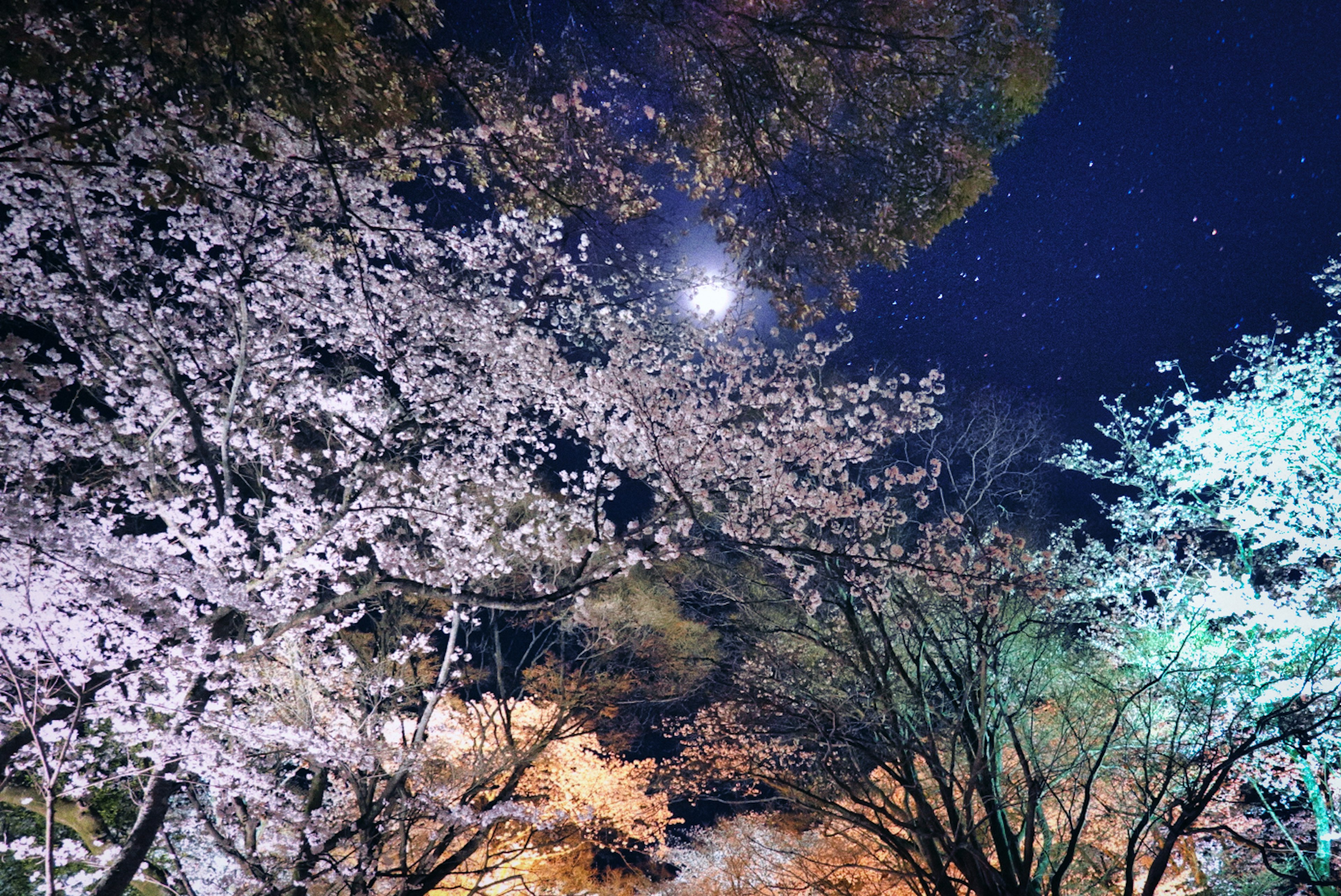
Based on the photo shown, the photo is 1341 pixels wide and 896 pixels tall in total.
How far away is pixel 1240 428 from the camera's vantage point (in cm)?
1153

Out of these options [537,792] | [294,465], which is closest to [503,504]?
[294,465]

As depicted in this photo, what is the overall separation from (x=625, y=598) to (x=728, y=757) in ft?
20.5

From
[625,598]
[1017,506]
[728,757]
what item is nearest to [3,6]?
[625,598]

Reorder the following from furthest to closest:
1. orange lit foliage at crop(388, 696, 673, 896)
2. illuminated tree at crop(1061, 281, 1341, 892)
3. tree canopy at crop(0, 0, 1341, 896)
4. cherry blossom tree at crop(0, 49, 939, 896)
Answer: orange lit foliage at crop(388, 696, 673, 896), illuminated tree at crop(1061, 281, 1341, 892), cherry blossom tree at crop(0, 49, 939, 896), tree canopy at crop(0, 0, 1341, 896)

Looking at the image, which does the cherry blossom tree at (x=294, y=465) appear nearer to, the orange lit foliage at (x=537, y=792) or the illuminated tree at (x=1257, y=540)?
the orange lit foliage at (x=537, y=792)

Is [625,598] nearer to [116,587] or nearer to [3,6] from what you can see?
[116,587]

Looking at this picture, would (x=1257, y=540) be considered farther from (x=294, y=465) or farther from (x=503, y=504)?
(x=294, y=465)

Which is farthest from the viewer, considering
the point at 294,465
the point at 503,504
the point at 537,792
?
the point at 537,792

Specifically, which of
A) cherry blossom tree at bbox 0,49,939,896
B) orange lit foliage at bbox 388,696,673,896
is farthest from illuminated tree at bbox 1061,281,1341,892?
orange lit foliage at bbox 388,696,673,896

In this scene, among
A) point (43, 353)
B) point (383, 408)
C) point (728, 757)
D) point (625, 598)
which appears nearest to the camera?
point (383, 408)

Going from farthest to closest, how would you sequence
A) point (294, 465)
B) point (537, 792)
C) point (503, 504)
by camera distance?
point (537, 792)
point (503, 504)
point (294, 465)

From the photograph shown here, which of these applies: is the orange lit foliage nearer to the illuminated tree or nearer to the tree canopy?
the tree canopy

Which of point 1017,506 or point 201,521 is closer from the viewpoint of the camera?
point 201,521

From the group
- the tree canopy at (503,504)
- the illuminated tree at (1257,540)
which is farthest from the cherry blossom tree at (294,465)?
the illuminated tree at (1257,540)
